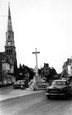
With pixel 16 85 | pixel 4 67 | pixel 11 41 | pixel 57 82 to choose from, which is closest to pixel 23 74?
pixel 11 41

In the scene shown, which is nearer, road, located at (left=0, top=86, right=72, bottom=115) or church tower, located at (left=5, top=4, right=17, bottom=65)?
road, located at (left=0, top=86, right=72, bottom=115)

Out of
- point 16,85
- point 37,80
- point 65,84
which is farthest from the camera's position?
point 16,85

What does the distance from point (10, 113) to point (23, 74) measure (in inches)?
4455

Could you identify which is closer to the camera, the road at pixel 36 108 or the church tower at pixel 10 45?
the road at pixel 36 108

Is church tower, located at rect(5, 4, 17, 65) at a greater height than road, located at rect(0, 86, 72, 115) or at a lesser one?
greater

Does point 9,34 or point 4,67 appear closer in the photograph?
point 4,67

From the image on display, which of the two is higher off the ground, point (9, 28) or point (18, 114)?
point (9, 28)

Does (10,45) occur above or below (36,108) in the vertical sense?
above

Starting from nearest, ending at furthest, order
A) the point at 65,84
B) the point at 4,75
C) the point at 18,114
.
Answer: the point at 18,114
the point at 65,84
the point at 4,75

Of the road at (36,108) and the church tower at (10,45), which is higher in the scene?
the church tower at (10,45)

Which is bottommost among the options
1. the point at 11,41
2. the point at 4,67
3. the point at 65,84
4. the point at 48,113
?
the point at 48,113

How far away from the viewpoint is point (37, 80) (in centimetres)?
3462

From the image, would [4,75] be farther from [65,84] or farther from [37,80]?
[65,84]

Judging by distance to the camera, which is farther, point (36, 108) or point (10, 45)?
point (10, 45)
